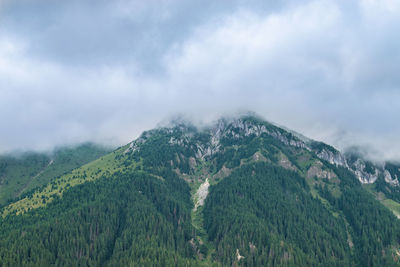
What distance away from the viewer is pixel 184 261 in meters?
197

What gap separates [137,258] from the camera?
195 meters

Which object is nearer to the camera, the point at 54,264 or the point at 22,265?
the point at 22,265

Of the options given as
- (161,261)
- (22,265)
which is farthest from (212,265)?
(22,265)

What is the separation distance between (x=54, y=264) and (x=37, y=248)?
18.4 meters

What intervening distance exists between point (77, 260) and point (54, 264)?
15.2 meters

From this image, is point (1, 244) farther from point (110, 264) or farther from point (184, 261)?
point (184, 261)

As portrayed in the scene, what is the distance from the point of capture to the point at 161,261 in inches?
7643

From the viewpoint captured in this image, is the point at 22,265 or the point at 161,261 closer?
the point at 22,265

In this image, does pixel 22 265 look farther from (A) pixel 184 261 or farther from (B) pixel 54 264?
(A) pixel 184 261

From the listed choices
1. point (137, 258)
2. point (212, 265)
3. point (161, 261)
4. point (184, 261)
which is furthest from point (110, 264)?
point (212, 265)

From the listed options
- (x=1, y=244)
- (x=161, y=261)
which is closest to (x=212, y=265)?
(x=161, y=261)

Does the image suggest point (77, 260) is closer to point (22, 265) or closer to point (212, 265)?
point (22, 265)

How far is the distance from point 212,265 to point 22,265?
125m

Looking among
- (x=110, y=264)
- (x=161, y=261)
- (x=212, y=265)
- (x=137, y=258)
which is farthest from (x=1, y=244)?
(x=212, y=265)
